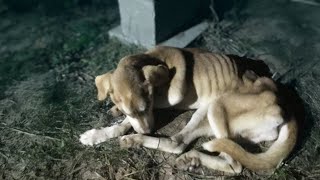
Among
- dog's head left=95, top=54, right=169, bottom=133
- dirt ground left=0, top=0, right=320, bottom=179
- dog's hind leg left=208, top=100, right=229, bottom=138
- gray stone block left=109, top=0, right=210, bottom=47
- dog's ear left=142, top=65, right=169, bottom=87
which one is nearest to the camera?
dog's head left=95, top=54, right=169, bottom=133

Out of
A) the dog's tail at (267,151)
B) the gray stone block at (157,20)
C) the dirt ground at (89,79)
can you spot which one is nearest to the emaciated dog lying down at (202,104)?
the dog's tail at (267,151)

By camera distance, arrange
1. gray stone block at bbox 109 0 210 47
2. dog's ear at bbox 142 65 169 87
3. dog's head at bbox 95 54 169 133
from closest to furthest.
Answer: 1. dog's head at bbox 95 54 169 133
2. dog's ear at bbox 142 65 169 87
3. gray stone block at bbox 109 0 210 47

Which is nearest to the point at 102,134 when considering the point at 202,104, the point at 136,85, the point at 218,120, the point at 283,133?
the point at 136,85

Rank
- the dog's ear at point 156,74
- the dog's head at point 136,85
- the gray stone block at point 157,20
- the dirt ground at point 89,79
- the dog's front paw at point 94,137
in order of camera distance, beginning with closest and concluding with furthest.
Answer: the dog's head at point 136,85 → the dog's ear at point 156,74 → the dirt ground at point 89,79 → the dog's front paw at point 94,137 → the gray stone block at point 157,20

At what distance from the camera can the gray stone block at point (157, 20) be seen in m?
5.95

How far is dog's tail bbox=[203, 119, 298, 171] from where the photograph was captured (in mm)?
3898

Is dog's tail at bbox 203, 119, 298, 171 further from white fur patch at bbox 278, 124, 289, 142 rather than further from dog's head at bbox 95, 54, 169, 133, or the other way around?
dog's head at bbox 95, 54, 169, 133

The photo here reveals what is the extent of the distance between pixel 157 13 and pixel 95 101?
1.74 meters

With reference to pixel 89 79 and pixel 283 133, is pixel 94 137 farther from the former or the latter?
pixel 283 133

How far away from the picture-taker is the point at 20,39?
6.69 metres

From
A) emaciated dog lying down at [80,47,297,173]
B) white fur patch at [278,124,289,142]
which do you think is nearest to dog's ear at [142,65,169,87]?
emaciated dog lying down at [80,47,297,173]

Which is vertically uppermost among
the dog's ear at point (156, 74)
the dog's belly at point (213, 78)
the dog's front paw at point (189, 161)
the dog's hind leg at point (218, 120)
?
the dog's ear at point (156, 74)

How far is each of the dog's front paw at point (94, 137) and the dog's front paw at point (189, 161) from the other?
37.7 inches

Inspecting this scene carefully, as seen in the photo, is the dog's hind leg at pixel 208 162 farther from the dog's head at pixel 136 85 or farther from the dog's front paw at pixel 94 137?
the dog's front paw at pixel 94 137
